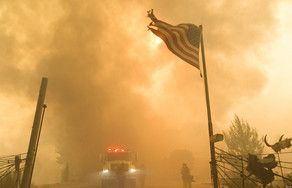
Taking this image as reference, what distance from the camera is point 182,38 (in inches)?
421

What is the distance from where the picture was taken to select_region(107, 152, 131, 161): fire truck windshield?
83.9ft

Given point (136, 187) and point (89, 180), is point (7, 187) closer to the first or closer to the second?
Result: point (136, 187)

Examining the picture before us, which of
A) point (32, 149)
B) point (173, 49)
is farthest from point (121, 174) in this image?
point (173, 49)

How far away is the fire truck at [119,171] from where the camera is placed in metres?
24.0

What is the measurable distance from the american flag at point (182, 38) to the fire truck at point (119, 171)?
15967 mm

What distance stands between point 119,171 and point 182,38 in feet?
55.0

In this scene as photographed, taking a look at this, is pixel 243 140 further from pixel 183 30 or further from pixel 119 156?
pixel 183 30

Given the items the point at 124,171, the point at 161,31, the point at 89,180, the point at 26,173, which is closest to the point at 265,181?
the point at 161,31

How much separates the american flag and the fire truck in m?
16.0

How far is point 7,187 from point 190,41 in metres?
10.9

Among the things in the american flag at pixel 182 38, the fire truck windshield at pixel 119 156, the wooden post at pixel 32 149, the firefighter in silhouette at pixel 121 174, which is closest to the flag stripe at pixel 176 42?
the american flag at pixel 182 38

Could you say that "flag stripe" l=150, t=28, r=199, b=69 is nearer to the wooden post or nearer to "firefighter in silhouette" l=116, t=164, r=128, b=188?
the wooden post

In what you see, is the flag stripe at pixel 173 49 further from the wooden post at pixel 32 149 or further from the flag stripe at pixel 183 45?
the wooden post at pixel 32 149

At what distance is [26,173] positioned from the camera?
33.5 feet
